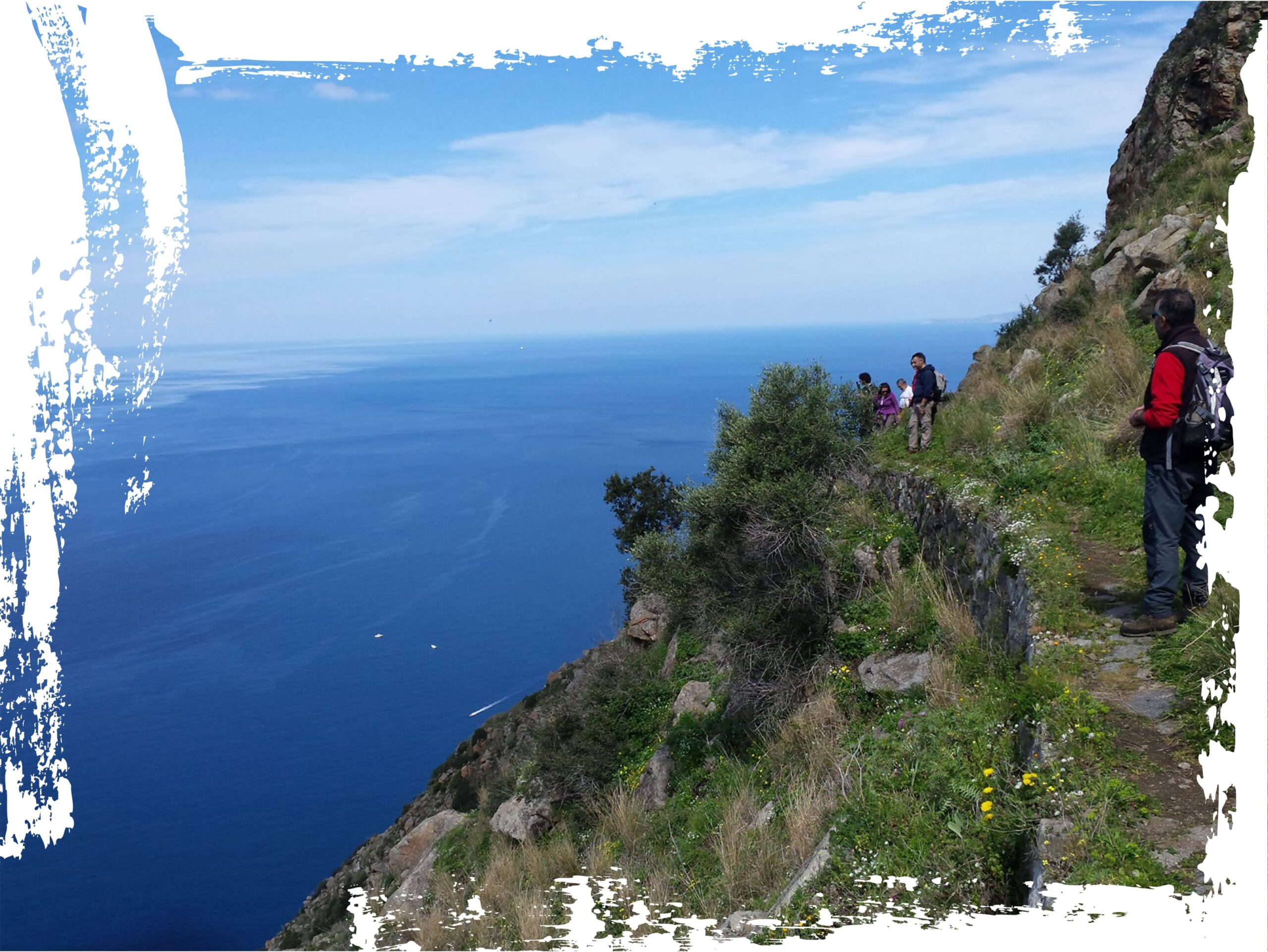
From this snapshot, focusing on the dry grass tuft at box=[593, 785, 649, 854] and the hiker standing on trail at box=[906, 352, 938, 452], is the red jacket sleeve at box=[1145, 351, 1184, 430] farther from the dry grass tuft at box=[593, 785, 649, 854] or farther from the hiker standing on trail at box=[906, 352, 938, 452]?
the hiker standing on trail at box=[906, 352, 938, 452]

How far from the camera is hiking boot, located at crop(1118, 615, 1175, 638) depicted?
18.0ft

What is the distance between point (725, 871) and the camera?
609 centimetres

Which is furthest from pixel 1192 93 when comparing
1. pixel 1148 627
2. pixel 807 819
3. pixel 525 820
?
pixel 807 819

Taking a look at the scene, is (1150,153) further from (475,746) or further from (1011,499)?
(475,746)

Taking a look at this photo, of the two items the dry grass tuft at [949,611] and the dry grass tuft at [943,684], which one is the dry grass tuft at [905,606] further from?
the dry grass tuft at [943,684]

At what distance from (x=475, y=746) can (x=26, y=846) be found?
65874 millimetres

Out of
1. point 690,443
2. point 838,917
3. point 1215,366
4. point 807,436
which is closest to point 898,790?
point 838,917

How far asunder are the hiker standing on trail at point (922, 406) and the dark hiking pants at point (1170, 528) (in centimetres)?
796

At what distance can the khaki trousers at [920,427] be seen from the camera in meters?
13.4

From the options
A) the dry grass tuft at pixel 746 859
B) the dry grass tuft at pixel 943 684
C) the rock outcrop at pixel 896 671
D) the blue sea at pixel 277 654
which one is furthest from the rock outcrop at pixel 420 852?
the blue sea at pixel 277 654

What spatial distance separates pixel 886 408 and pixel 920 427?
10.1 ft

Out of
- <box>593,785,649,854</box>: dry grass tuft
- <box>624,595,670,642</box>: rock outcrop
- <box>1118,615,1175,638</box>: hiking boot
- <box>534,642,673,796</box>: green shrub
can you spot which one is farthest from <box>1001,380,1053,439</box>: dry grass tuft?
<box>624,595,670,642</box>: rock outcrop

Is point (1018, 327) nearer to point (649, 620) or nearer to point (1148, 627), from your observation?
point (649, 620)

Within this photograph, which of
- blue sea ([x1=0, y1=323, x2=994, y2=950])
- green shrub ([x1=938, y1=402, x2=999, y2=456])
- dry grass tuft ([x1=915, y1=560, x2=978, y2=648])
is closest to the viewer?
dry grass tuft ([x1=915, y1=560, x2=978, y2=648])
